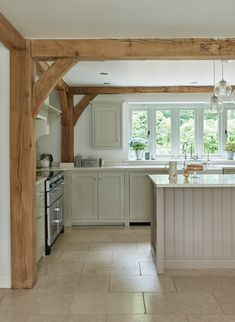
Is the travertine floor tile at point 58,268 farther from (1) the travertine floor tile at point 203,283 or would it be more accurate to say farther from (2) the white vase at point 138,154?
(2) the white vase at point 138,154

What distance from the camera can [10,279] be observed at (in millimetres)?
3602

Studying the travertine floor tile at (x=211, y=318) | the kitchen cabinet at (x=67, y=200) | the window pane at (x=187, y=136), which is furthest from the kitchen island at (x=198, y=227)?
the window pane at (x=187, y=136)

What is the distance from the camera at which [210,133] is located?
7.15 m

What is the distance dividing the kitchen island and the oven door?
4.70ft

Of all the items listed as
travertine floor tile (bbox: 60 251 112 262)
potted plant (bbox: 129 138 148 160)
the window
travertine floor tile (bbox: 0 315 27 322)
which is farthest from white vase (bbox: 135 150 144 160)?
travertine floor tile (bbox: 0 315 27 322)

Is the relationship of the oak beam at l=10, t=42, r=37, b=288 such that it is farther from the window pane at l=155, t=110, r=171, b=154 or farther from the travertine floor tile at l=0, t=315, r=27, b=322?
the window pane at l=155, t=110, r=171, b=154

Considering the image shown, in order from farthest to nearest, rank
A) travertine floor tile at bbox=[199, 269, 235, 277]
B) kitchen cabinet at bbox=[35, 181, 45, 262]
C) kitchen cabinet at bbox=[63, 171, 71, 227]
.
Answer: kitchen cabinet at bbox=[63, 171, 71, 227] < kitchen cabinet at bbox=[35, 181, 45, 262] < travertine floor tile at bbox=[199, 269, 235, 277]

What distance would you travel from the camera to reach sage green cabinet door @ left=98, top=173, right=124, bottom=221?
6387 mm

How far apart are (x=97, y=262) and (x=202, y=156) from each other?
3517 mm

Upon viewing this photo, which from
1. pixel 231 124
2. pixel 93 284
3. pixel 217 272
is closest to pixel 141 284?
pixel 93 284

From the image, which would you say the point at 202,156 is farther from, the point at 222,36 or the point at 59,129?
the point at 222,36

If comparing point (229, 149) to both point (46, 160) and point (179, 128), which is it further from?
point (46, 160)

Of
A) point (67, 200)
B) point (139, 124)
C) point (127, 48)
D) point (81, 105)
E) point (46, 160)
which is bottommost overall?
point (67, 200)

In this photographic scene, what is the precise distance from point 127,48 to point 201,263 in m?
2.39
